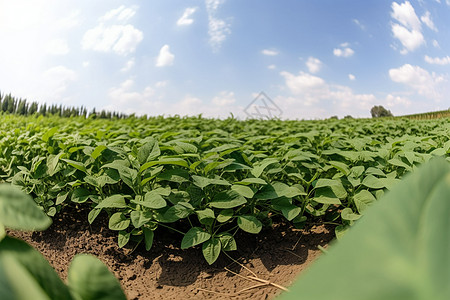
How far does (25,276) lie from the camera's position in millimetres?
354

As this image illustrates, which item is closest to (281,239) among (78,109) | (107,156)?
(107,156)

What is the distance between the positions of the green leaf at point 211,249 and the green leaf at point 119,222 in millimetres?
476

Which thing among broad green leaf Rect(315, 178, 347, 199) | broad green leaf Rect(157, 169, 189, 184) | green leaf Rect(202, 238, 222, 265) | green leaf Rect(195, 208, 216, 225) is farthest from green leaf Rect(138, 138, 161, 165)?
broad green leaf Rect(315, 178, 347, 199)

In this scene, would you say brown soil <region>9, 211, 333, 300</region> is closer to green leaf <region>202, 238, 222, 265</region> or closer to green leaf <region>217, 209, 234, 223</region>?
green leaf <region>202, 238, 222, 265</region>

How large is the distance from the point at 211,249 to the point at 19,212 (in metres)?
1.64

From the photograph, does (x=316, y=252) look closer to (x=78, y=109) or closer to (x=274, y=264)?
(x=274, y=264)

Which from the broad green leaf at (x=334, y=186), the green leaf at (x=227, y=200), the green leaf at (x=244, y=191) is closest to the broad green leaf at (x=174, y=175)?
the green leaf at (x=227, y=200)

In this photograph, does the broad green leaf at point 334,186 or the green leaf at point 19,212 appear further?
the broad green leaf at point 334,186

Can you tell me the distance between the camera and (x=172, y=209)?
2.08 meters

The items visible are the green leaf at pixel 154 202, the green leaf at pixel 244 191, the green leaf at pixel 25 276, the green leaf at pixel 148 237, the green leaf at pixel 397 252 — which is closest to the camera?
the green leaf at pixel 397 252

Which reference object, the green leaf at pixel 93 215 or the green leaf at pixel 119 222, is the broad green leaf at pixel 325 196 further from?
the green leaf at pixel 93 215

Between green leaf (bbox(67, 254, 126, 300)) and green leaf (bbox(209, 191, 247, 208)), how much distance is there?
1617mm

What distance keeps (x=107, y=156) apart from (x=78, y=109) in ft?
57.3

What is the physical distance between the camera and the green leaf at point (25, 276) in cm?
35
